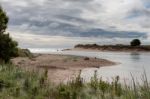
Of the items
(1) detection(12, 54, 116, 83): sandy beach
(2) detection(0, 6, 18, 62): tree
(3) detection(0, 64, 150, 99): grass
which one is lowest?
(1) detection(12, 54, 116, 83): sandy beach

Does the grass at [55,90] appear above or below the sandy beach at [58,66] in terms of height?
above

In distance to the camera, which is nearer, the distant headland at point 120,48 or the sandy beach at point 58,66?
the sandy beach at point 58,66

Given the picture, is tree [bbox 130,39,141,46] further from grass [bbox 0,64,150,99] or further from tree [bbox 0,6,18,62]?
grass [bbox 0,64,150,99]

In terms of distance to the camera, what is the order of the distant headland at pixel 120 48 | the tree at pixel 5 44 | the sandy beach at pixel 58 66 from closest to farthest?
the sandy beach at pixel 58 66, the tree at pixel 5 44, the distant headland at pixel 120 48

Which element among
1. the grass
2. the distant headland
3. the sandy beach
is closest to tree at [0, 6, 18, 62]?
the sandy beach

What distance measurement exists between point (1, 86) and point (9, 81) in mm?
694

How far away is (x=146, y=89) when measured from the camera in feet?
30.5

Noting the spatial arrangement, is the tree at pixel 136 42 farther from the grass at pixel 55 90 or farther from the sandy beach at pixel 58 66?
the grass at pixel 55 90

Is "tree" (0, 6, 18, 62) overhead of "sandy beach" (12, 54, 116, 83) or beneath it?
overhead

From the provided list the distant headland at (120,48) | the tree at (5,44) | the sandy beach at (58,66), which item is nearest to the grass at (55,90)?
the sandy beach at (58,66)

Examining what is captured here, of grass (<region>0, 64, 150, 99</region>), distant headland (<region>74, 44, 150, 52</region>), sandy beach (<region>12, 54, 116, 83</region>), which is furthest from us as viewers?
distant headland (<region>74, 44, 150, 52</region>)

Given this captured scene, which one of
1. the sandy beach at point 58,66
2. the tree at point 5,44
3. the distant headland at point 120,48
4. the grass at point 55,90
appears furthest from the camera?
the distant headland at point 120,48

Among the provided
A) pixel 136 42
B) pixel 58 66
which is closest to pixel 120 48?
pixel 136 42

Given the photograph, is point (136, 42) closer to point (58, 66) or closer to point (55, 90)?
point (58, 66)
